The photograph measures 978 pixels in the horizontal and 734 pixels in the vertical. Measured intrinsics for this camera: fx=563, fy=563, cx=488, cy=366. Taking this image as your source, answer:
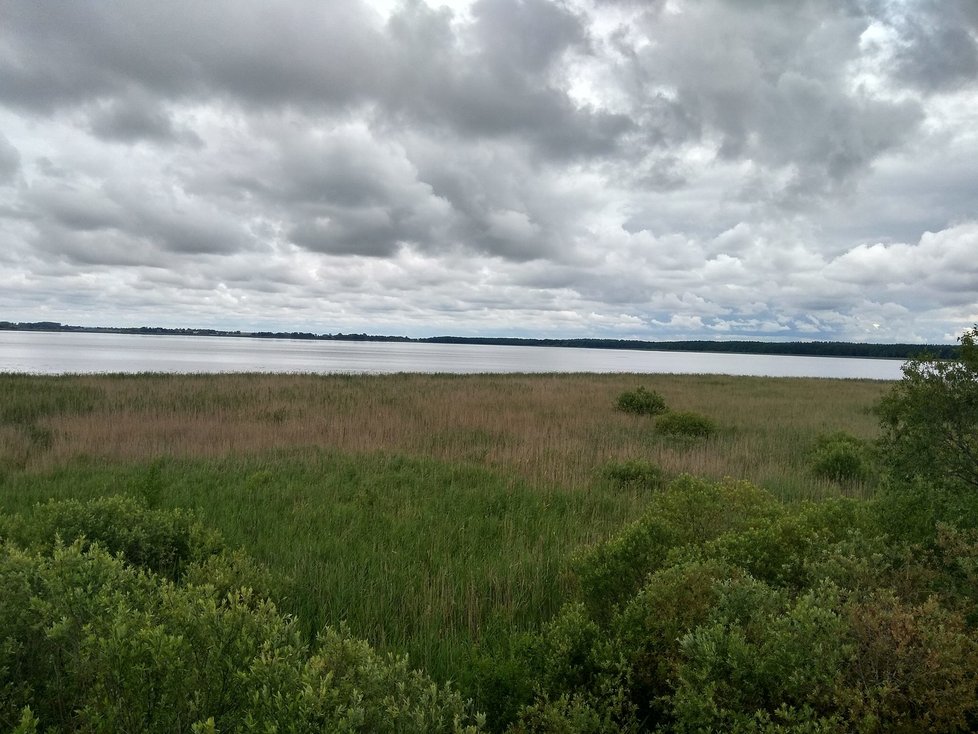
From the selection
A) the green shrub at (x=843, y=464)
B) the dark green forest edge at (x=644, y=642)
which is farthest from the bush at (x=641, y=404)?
the dark green forest edge at (x=644, y=642)

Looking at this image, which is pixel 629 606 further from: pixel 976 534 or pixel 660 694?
pixel 976 534

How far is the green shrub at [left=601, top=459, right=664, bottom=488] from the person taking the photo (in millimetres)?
10344

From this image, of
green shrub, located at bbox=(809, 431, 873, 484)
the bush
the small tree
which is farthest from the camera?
the bush

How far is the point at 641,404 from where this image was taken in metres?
22.6

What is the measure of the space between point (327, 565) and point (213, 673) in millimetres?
3081

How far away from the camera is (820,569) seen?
3881 millimetres

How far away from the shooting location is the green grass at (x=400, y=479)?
207 inches

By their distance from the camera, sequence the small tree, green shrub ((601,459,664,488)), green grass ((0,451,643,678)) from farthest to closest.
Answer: green shrub ((601,459,664,488)) → green grass ((0,451,643,678)) → the small tree

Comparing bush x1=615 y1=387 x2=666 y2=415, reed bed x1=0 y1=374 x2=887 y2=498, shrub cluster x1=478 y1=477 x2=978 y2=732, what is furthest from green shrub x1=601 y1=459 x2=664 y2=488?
bush x1=615 y1=387 x2=666 y2=415

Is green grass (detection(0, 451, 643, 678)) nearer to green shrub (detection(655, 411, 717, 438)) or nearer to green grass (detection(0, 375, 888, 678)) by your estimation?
green grass (detection(0, 375, 888, 678))

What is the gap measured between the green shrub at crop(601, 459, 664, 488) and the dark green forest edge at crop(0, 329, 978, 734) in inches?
211

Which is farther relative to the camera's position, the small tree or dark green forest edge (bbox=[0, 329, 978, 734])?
the small tree

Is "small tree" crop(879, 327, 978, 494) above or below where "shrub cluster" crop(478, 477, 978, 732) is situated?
above

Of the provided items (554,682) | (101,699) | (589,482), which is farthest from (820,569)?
(589,482)
